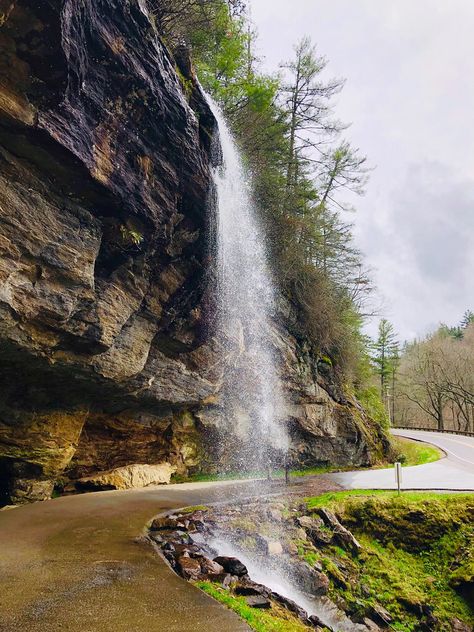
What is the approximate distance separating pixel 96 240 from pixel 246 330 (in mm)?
9204

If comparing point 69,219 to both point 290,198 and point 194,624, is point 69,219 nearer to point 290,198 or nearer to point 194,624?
point 194,624

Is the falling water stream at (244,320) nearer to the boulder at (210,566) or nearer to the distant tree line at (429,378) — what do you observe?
the boulder at (210,566)

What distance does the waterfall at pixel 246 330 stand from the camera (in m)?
14.7

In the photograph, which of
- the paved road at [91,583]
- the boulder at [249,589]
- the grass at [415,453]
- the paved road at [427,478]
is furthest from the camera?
the grass at [415,453]

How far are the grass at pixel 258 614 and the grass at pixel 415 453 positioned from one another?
17227mm

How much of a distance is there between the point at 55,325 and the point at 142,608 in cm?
547

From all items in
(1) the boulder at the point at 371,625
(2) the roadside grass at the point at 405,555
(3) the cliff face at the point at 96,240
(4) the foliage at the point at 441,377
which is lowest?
(1) the boulder at the point at 371,625

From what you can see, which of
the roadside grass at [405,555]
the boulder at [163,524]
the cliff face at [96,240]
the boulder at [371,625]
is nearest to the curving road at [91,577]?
the boulder at [163,524]

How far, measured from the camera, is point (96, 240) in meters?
8.16

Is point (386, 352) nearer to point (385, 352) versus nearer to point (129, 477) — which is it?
point (385, 352)

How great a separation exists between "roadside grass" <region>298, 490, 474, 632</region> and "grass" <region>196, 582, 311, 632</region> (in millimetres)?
3339

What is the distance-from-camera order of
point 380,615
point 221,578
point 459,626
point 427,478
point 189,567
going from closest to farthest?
1. point 221,578
2. point 189,567
3. point 380,615
4. point 459,626
5. point 427,478

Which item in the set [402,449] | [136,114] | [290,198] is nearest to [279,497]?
[136,114]

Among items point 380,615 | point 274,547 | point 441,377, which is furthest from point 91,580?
point 441,377
